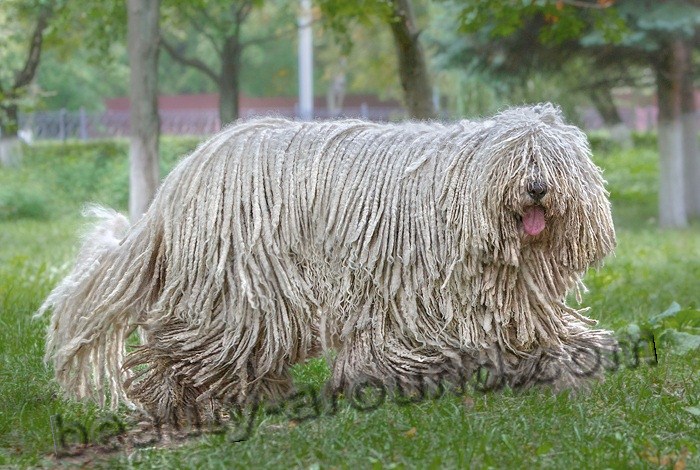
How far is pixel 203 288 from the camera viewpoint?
15.8 feet

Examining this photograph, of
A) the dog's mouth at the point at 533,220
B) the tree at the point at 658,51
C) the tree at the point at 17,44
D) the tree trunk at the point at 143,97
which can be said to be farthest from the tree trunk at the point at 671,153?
the dog's mouth at the point at 533,220

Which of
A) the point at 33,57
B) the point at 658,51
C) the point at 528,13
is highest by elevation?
the point at 33,57

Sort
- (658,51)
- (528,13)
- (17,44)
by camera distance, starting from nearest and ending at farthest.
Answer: (528,13) → (658,51) → (17,44)

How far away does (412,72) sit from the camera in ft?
35.3

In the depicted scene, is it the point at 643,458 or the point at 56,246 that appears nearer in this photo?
the point at 643,458

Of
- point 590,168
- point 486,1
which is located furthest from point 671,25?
point 590,168

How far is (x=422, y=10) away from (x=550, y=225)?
29.8m

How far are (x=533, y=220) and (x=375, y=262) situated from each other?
2.25ft

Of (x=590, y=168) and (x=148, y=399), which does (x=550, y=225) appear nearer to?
(x=590, y=168)

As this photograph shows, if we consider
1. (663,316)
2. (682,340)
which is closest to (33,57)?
(663,316)

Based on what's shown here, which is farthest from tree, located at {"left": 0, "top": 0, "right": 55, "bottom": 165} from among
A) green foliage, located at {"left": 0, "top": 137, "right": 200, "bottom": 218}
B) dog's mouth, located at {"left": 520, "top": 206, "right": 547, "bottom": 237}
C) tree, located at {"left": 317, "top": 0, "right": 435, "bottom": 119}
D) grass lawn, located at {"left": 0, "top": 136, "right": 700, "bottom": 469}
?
dog's mouth, located at {"left": 520, "top": 206, "right": 547, "bottom": 237}

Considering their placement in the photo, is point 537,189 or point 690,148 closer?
point 537,189

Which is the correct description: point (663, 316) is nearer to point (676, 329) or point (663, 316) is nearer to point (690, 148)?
point (676, 329)

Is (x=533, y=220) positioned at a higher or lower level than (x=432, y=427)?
higher
